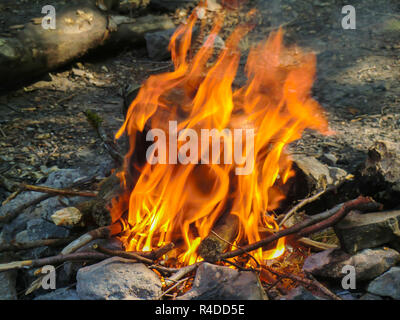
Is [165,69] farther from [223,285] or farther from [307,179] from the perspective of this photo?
[223,285]

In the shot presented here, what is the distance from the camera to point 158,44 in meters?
6.46

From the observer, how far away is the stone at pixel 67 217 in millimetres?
2895

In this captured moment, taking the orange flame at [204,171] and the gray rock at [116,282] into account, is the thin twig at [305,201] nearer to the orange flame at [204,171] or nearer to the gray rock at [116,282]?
the orange flame at [204,171]

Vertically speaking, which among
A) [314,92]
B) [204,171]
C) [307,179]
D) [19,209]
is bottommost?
[19,209]

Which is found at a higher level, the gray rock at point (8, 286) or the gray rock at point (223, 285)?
the gray rock at point (223, 285)

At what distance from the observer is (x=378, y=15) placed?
22.8ft

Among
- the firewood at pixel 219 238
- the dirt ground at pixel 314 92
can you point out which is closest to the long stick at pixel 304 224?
the firewood at pixel 219 238

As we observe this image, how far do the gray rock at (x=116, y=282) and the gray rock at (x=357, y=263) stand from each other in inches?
36.6

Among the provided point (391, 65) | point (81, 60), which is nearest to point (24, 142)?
point (81, 60)

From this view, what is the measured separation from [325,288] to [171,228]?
3.22ft

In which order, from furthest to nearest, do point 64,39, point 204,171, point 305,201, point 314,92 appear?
point 64,39, point 314,92, point 305,201, point 204,171

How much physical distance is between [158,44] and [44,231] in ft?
13.2

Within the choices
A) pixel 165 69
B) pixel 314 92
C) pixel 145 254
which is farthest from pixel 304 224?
pixel 165 69

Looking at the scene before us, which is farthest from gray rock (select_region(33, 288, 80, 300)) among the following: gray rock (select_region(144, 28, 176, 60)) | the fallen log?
gray rock (select_region(144, 28, 176, 60))
